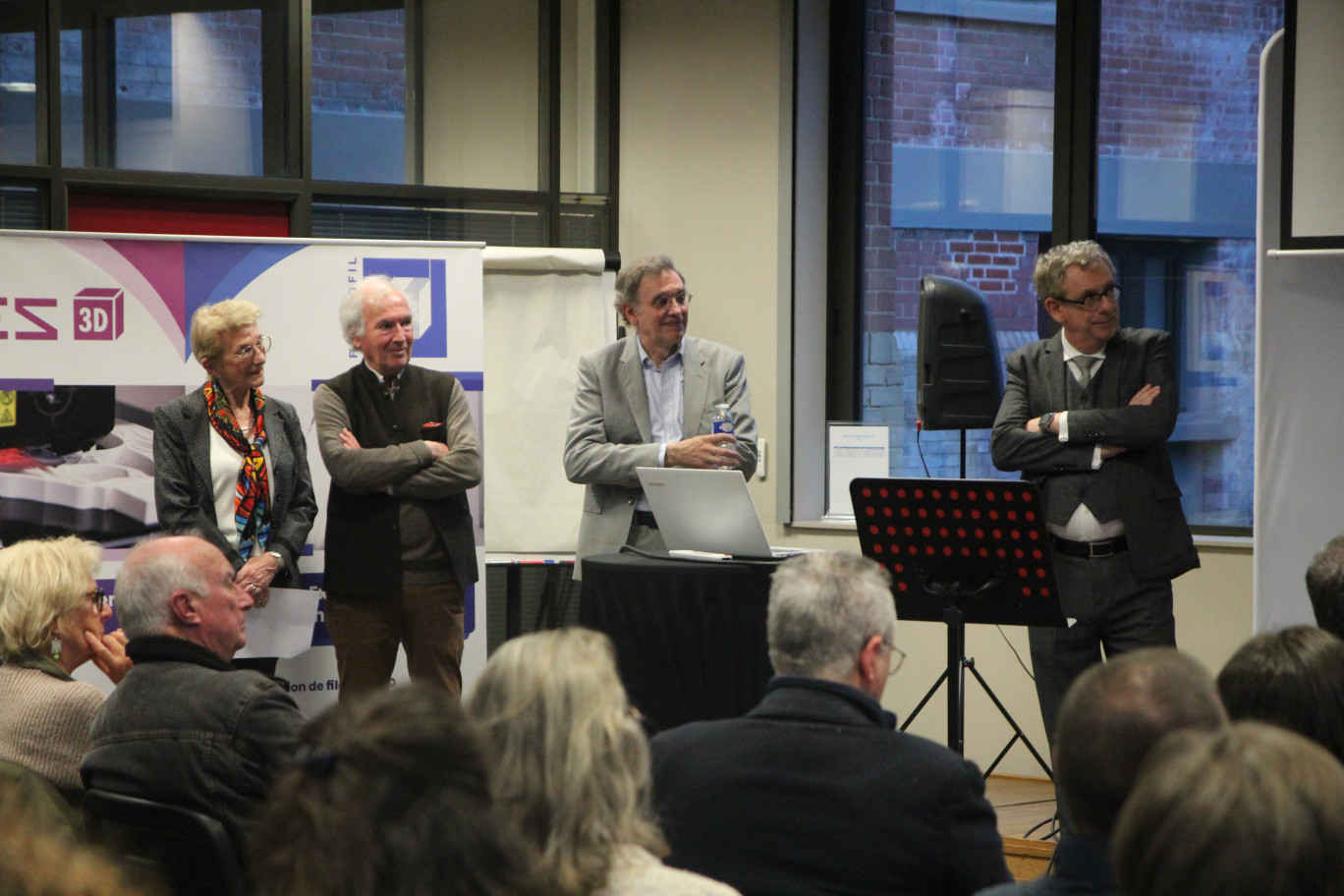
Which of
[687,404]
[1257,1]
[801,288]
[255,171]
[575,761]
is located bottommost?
[575,761]

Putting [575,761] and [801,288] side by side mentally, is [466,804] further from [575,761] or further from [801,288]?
[801,288]

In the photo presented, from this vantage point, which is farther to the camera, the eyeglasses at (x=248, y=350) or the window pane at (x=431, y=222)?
the window pane at (x=431, y=222)

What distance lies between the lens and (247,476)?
4.11 meters

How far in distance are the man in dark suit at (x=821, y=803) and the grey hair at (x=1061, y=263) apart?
7.59 ft

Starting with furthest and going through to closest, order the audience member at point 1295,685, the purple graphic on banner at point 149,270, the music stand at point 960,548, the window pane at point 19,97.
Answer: the window pane at point 19,97 < the purple graphic on banner at point 149,270 < the music stand at point 960,548 < the audience member at point 1295,685

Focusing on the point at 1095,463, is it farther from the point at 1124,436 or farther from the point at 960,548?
the point at 960,548

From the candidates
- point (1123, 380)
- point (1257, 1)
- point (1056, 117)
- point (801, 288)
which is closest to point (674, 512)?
point (1123, 380)

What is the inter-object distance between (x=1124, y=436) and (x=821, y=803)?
7.58 feet

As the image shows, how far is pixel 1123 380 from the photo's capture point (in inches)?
156

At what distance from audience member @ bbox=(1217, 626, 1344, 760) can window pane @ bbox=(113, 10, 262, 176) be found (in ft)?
14.5

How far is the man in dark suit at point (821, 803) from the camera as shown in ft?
5.93

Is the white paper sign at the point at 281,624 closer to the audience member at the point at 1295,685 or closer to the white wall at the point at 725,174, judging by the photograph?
the white wall at the point at 725,174

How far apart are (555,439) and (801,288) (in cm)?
119

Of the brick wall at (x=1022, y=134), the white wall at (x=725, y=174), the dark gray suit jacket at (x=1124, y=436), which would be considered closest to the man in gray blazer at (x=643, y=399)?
the dark gray suit jacket at (x=1124, y=436)
